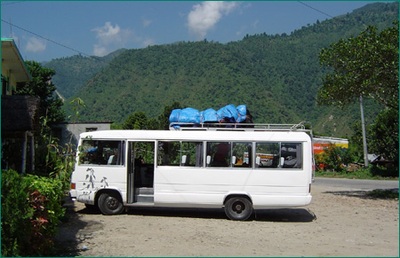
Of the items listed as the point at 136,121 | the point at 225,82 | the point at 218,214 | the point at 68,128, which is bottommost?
the point at 218,214

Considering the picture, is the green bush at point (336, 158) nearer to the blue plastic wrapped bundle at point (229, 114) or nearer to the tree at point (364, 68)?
the tree at point (364, 68)

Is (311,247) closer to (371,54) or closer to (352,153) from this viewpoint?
(371,54)

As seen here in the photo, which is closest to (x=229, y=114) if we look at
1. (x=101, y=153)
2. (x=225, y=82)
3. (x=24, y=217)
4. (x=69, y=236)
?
(x=101, y=153)

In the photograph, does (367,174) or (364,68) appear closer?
(364,68)

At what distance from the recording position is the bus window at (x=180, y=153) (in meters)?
13.1

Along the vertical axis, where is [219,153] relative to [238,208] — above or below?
above

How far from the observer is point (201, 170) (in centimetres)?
1294

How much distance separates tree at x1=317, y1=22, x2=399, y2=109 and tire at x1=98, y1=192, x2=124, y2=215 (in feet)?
31.1

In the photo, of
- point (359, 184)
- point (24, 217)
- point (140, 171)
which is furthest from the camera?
point (359, 184)

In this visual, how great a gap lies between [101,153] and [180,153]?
7.31 ft

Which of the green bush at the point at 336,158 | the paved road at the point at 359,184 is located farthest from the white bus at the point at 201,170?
the green bush at the point at 336,158

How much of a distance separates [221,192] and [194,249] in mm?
3839

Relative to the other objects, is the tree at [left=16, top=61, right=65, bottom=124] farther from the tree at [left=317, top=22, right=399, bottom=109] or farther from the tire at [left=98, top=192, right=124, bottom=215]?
the tire at [left=98, top=192, right=124, bottom=215]

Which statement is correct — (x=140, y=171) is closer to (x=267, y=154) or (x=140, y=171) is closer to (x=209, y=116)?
(x=209, y=116)
